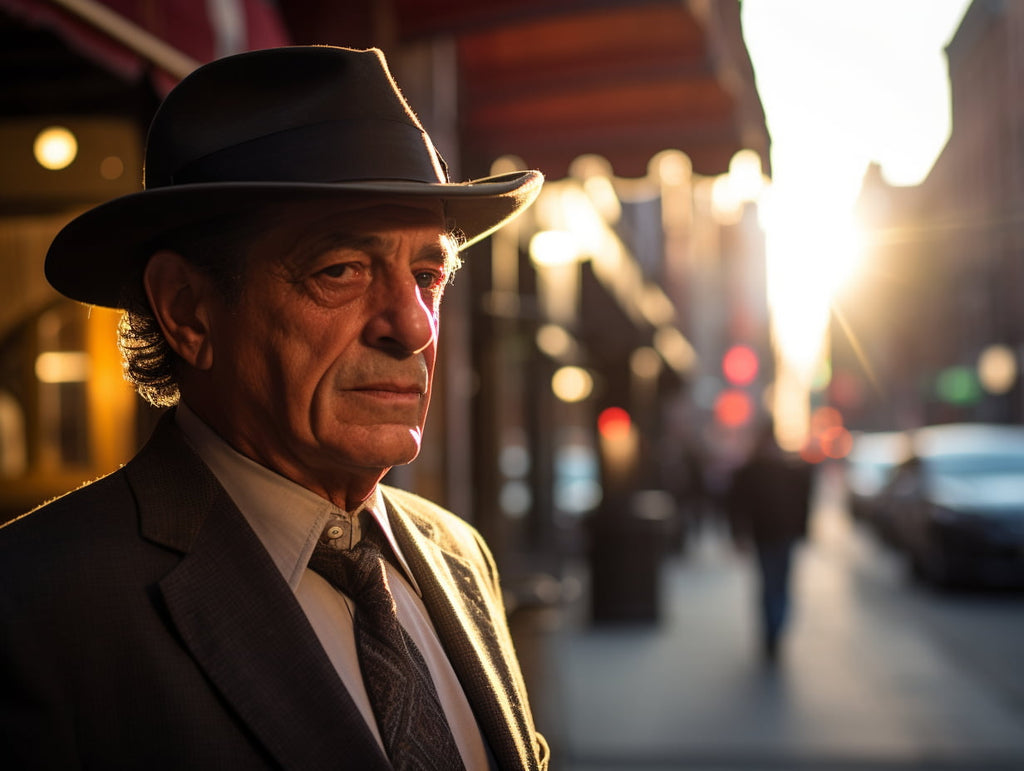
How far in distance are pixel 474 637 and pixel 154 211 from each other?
869 mm

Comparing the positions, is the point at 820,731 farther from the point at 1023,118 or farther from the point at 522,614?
the point at 1023,118

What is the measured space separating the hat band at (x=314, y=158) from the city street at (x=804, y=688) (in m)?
4.36

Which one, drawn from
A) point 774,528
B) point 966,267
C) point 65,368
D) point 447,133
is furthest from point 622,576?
point 966,267

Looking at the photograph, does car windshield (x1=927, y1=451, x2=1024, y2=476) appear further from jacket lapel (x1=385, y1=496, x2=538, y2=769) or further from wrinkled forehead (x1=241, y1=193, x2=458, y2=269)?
wrinkled forehead (x1=241, y1=193, x2=458, y2=269)

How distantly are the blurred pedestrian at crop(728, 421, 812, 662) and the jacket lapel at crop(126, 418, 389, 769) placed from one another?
8273mm

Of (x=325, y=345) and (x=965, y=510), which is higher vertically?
(x=325, y=345)

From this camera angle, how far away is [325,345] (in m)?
1.75

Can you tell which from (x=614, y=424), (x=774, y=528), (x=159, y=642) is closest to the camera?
(x=159, y=642)

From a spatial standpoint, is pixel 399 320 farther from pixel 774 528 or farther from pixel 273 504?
pixel 774 528

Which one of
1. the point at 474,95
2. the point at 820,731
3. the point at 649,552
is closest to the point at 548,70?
the point at 474,95

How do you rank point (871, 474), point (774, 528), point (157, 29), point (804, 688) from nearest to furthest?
point (157, 29), point (804, 688), point (774, 528), point (871, 474)

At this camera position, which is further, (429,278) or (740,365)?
(740,365)

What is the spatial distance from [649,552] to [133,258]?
10171 mm

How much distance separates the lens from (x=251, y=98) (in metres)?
1.74
